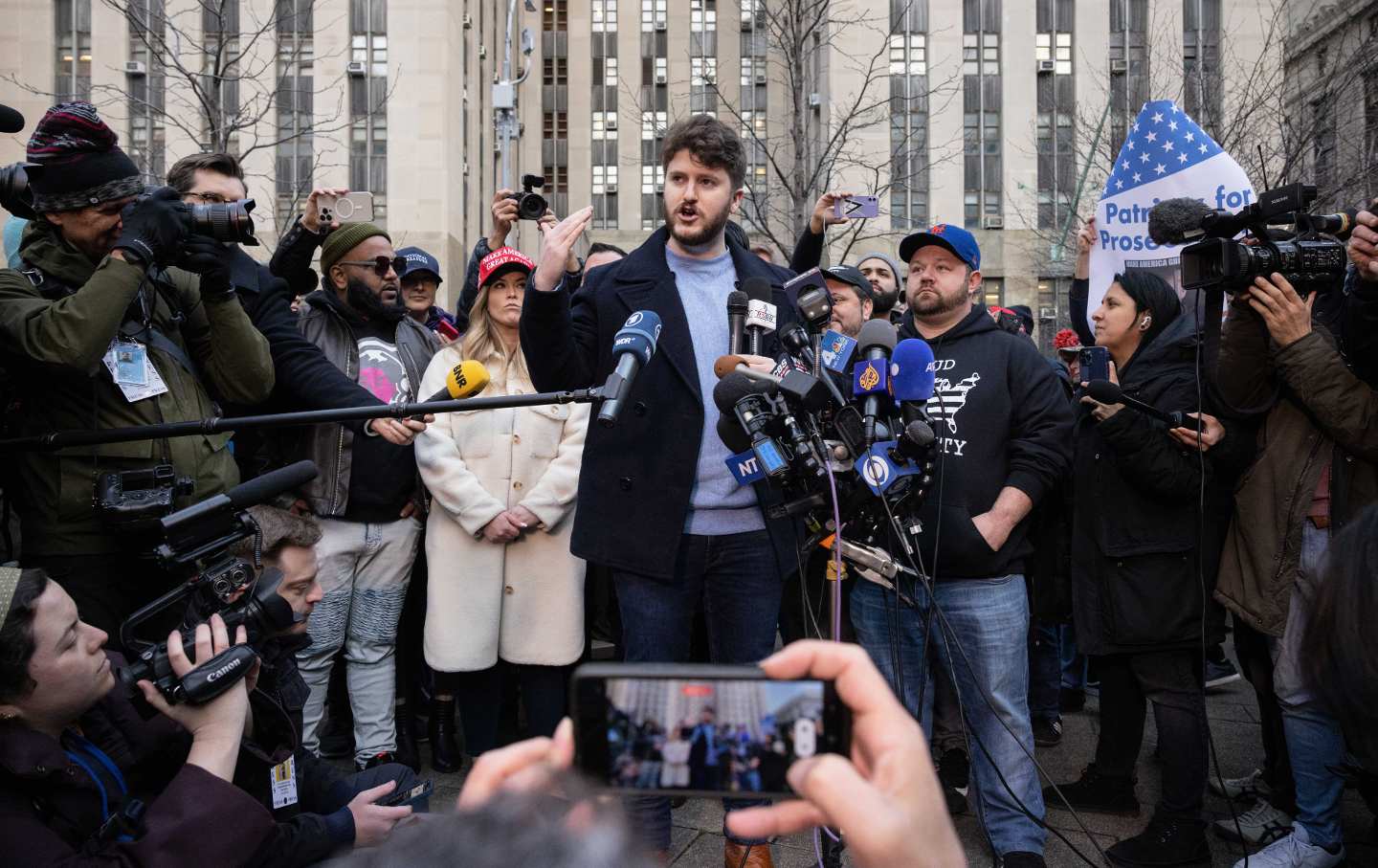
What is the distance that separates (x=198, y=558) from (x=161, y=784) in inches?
22.0

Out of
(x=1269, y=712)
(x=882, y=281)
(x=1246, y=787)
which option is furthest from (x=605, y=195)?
(x=1269, y=712)

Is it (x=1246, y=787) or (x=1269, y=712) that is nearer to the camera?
(x=1269, y=712)

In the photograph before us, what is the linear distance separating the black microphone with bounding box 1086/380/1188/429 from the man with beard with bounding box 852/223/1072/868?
0.44ft

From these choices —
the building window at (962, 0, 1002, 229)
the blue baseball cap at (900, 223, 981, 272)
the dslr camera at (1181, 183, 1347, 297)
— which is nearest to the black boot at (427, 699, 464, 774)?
the blue baseball cap at (900, 223, 981, 272)

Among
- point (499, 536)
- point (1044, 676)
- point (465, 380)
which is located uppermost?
point (465, 380)

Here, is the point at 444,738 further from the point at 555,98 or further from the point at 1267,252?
the point at 555,98

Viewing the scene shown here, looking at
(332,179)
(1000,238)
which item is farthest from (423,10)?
(1000,238)

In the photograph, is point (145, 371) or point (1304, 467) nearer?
point (145, 371)

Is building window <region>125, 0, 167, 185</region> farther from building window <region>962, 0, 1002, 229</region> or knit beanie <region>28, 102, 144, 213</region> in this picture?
building window <region>962, 0, 1002, 229</region>

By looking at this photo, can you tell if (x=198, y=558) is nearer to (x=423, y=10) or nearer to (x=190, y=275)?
(x=190, y=275)

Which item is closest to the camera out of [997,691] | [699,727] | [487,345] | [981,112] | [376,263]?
[699,727]

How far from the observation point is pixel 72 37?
32188mm

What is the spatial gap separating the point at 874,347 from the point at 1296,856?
7.72 ft

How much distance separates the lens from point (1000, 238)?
35.8 metres
